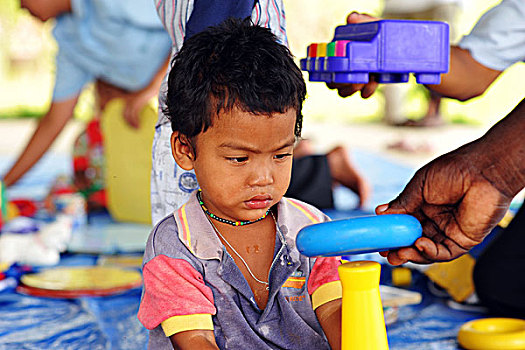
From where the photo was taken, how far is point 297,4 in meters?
6.37

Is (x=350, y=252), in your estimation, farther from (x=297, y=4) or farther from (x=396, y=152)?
(x=297, y=4)

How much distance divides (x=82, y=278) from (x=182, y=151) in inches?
34.6

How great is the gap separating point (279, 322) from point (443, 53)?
58cm

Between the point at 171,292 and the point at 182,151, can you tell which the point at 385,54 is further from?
the point at 171,292

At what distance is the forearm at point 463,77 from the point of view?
1.38 metres

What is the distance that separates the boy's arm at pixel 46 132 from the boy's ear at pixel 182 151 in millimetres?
1766

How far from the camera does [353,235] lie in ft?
2.31

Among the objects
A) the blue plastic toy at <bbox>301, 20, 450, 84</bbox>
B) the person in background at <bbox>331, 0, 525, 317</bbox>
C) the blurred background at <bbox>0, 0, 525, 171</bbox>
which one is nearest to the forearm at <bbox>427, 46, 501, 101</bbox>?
the blue plastic toy at <bbox>301, 20, 450, 84</bbox>

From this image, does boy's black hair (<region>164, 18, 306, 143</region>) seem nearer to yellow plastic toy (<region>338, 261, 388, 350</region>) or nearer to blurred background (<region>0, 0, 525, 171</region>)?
yellow plastic toy (<region>338, 261, 388, 350</region>)

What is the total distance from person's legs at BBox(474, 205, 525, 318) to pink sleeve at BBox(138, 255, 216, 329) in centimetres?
78

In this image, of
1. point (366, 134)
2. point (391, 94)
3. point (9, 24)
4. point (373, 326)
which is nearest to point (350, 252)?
point (373, 326)

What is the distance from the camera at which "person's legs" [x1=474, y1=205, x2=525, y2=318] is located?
4.57 ft

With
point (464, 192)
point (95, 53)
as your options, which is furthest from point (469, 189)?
point (95, 53)

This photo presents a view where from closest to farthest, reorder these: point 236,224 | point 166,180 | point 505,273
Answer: point 236,224, point 166,180, point 505,273
